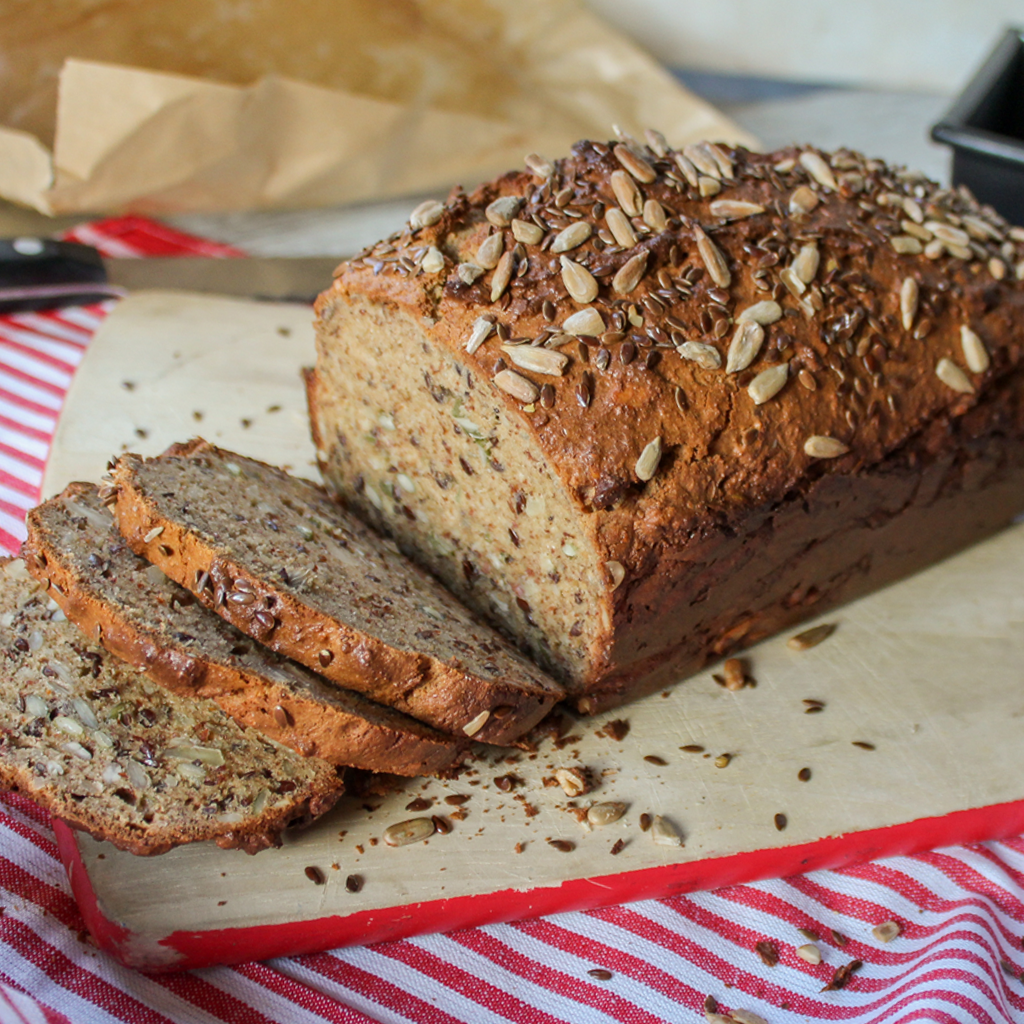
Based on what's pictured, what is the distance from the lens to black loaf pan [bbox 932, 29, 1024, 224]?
11.6ft

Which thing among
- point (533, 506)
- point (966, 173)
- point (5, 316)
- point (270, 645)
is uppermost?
point (966, 173)

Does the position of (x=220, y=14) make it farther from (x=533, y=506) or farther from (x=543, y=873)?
(x=543, y=873)

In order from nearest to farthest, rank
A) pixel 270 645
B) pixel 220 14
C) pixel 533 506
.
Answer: pixel 270 645
pixel 533 506
pixel 220 14

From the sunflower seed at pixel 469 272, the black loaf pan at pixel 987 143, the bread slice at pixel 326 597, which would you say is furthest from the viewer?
the black loaf pan at pixel 987 143

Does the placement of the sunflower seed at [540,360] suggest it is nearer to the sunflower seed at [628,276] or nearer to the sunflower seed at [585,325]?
the sunflower seed at [585,325]

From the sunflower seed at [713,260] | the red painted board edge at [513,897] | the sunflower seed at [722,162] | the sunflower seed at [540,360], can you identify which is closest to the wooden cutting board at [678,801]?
the red painted board edge at [513,897]

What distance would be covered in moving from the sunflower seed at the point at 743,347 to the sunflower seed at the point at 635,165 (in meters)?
0.48

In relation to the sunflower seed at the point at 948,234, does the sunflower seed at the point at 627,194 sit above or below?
below

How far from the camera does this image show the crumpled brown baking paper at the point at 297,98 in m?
4.14

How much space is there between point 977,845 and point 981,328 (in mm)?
1255

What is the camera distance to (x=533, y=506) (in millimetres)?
2336

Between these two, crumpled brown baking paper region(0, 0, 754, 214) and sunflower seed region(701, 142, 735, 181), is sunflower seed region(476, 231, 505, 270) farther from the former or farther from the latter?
crumpled brown baking paper region(0, 0, 754, 214)

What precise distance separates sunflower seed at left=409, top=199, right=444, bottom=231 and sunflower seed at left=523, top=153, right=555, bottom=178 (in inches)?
10.6

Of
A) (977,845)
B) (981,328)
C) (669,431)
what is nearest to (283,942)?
(669,431)
